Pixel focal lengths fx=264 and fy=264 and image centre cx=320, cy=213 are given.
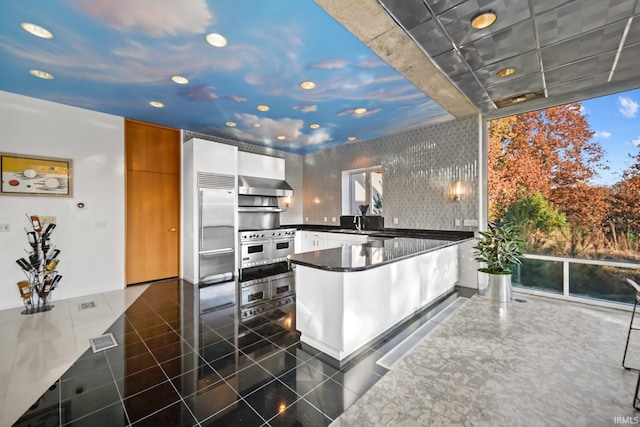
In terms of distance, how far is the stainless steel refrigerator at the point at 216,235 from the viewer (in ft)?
15.5

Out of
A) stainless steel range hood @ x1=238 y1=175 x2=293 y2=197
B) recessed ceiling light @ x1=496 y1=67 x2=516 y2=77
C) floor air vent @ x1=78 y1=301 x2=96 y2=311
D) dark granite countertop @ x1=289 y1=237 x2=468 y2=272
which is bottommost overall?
floor air vent @ x1=78 y1=301 x2=96 y2=311

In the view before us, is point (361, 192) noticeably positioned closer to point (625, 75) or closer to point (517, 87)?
point (517, 87)

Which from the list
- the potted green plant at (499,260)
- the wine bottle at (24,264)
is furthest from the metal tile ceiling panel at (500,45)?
the wine bottle at (24,264)

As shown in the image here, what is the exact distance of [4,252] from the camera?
347 cm

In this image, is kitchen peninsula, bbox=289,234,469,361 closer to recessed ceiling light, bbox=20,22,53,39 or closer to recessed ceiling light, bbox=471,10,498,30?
recessed ceiling light, bbox=471,10,498,30

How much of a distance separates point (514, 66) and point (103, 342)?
5.20 metres

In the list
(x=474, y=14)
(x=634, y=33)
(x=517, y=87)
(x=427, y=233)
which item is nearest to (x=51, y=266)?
(x=474, y=14)

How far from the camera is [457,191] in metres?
4.48

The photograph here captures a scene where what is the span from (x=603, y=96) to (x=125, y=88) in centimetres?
626

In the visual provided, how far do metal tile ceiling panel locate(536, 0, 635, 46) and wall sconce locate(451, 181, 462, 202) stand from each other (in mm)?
2289

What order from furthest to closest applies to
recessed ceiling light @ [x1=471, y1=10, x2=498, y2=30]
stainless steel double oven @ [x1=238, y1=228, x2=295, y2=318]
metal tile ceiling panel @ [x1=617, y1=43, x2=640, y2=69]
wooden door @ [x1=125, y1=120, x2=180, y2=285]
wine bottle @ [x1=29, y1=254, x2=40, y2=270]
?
wooden door @ [x1=125, y1=120, x2=180, y2=285], stainless steel double oven @ [x1=238, y1=228, x2=295, y2=318], wine bottle @ [x1=29, y1=254, x2=40, y2=270], metal tile ceiling panel @ [x1=617, y1=43, x2=640, y2=69], recessed ceiling light @ [x1=471, y1=10, x2=498, y2=30]

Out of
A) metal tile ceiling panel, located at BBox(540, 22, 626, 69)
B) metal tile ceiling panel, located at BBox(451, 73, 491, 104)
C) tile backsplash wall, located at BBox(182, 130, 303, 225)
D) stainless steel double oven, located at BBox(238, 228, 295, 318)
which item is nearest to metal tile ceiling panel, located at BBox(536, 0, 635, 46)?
metal tile ceiling panel, located at BBox(540, 22, 626, 69)

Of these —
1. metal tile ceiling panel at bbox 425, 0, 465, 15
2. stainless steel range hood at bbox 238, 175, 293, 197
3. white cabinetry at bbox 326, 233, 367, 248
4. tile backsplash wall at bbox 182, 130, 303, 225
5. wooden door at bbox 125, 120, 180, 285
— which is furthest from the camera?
tile backsplash wall at bbox 182, 130, 303, 225

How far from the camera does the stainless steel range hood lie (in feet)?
17.8
